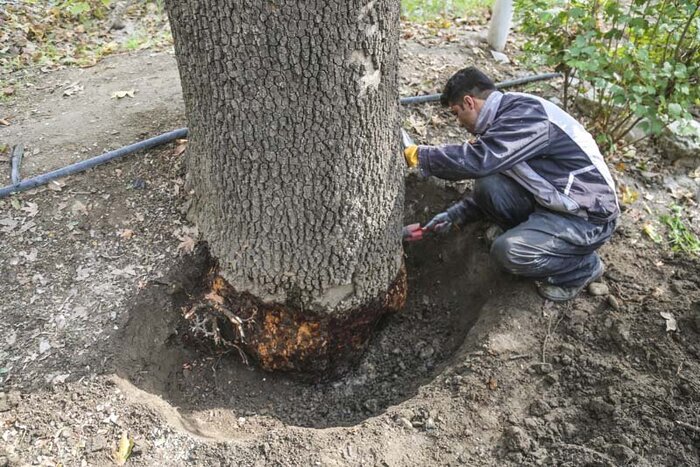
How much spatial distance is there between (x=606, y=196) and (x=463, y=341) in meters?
1.19

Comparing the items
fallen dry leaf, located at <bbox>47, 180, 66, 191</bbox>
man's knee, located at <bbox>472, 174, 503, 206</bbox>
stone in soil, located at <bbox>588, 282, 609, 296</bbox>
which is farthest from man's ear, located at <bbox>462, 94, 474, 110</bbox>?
fallen dry leaf, located at <bbox>47, 180, 66, 191</bbox>

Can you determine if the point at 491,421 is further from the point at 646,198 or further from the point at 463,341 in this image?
the point at 646,198

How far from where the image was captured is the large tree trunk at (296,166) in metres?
2.23

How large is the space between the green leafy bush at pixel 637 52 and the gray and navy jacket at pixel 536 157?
56 cm

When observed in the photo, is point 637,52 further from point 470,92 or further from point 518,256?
point 518,256

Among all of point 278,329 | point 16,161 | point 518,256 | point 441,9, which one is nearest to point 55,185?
point 16,161

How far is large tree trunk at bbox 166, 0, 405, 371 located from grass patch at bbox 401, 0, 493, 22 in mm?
4106

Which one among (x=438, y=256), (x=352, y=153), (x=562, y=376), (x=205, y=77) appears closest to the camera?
A: (x=205, y=77)

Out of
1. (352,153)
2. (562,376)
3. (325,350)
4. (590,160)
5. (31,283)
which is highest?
(352,153)

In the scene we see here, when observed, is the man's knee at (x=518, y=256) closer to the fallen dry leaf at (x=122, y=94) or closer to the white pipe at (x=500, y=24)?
the white pipe at (x=500, y=24)

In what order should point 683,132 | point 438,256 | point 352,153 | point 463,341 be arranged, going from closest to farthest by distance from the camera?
1. point 352,153
2. point 463,341
3. point 683,132
4. point 438,256

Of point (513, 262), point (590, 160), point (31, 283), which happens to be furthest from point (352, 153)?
point (31, 283)

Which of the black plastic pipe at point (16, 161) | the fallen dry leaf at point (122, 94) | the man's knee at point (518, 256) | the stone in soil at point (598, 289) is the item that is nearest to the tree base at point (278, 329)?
the man's knee at point (518, 256)

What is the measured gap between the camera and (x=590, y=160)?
3.04m
